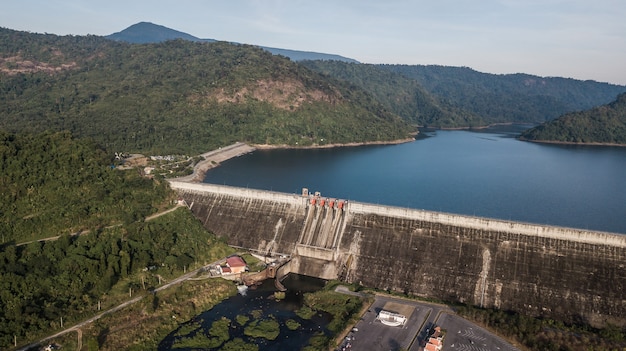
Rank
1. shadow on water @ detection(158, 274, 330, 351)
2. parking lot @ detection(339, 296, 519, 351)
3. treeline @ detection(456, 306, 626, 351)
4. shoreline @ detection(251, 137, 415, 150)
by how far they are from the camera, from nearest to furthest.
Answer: treeline @ detection(456, 306, 626, 351), parking lot @ detection(339, 296, 519, 351), shadow on water @ detection(158, 274, 330, 351), shoreline @ detection(251, 137, 415, 150)

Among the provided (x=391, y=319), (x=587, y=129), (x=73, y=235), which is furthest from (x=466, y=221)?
(x=587, y=129)

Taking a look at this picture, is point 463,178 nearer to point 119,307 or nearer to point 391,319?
point 391,319

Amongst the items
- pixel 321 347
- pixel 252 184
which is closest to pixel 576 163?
pixel 252 184

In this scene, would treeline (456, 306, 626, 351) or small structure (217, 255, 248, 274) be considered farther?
small structure (217, 255, 248, 274)

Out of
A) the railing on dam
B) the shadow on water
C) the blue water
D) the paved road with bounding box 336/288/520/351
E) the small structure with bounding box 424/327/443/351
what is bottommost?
the shadow on water

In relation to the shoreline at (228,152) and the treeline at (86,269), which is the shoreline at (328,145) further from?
the treeline at (86,269)

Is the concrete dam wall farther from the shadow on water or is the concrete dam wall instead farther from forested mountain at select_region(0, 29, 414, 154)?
forested mountain at select_region(0, 29, 414, 154)

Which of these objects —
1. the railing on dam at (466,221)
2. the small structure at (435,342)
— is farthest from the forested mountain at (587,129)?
the small structure at (435,342)

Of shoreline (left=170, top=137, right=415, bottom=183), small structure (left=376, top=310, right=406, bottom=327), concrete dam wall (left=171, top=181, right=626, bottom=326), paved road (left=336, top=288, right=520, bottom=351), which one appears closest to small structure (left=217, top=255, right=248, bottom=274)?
concrete dam wall (left=171, top=181, right=626, bottom=326)

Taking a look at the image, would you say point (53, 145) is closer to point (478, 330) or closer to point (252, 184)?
point (252, 184)
